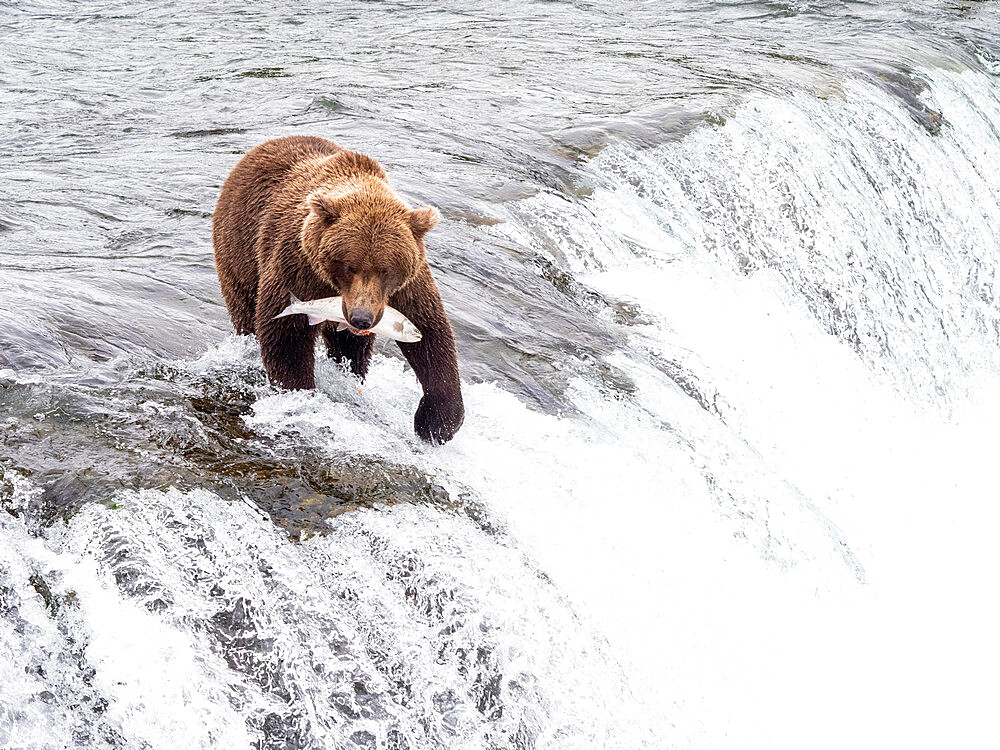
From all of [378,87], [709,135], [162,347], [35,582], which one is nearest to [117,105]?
[378,87]

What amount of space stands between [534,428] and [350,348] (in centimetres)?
82

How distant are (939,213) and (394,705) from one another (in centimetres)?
761

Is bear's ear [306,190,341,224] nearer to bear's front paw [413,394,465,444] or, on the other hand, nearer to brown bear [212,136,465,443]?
brown bear [212,136,465,443]

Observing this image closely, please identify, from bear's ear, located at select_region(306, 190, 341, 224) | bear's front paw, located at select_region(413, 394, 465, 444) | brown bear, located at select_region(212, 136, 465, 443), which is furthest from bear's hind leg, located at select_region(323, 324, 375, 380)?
→ bear's ear, located at select_region(306, 190, 341, 224)

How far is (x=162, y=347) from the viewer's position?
15.0ft

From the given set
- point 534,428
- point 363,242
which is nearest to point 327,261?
point 363,242

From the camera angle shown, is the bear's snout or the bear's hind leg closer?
the bear's snout

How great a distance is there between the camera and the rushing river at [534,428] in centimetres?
303

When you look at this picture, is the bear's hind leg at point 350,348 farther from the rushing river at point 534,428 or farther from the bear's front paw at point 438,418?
the bear's front paw at point 438,418

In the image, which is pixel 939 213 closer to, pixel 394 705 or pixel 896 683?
pixel 896 683

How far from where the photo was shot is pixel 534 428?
449 cm

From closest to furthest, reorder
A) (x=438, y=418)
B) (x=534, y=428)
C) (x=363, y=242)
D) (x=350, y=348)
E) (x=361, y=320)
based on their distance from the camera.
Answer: (x=361, y=320)
(x=363, y=242)
(x=438, y=418)
(x=350, y=348)
(x=534, y=428)

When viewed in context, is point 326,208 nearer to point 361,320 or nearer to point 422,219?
point 422,219

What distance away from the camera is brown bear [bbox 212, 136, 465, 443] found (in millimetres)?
3439
